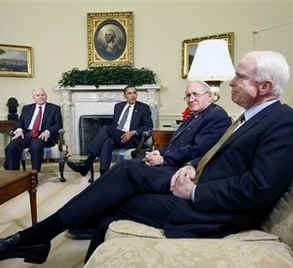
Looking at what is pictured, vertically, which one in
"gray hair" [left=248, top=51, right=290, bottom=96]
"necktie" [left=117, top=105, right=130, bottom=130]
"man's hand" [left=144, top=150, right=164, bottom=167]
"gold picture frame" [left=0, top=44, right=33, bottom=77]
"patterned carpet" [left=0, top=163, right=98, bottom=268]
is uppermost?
"gold picture frame" [left=0, top=44, right=33, bottom=77]

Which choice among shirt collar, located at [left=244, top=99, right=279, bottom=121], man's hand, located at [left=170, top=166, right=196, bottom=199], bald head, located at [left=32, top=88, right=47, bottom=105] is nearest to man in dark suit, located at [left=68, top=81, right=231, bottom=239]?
man's hand, located at [left=170, top=166, right=196, bottom=199]

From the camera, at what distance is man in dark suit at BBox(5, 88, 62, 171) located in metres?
3.88

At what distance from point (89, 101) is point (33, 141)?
1.79 meters

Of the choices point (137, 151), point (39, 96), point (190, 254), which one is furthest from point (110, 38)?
point (190, 254)

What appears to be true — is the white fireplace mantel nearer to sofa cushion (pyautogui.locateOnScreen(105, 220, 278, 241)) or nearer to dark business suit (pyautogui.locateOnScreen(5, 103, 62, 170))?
dark business suit (pyautogui.locateOnScreen(5, 103, 62, 170))

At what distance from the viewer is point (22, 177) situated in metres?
2.43

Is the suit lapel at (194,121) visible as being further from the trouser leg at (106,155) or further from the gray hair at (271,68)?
the trouser leg at (106,155)

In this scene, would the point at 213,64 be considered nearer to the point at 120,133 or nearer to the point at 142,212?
the point at 120,133

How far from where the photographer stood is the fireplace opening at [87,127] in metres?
5.62

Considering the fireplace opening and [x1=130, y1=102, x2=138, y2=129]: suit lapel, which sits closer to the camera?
[x1=130, y1=102, x2=138, y2=129]: suit lapel

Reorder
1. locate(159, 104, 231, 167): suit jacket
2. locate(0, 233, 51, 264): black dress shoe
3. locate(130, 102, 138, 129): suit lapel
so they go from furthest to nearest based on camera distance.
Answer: locate(130, 102, 138, 129): suit lapel → locate(159, 104, 231, 167): suit jacket → locate(0, 233, 51, 264): black dress shoe

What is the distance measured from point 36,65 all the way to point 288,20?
4106 millimetres

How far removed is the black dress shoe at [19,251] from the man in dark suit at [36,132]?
7.56ft

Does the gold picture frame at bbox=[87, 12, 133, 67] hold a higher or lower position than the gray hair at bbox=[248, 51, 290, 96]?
higher
